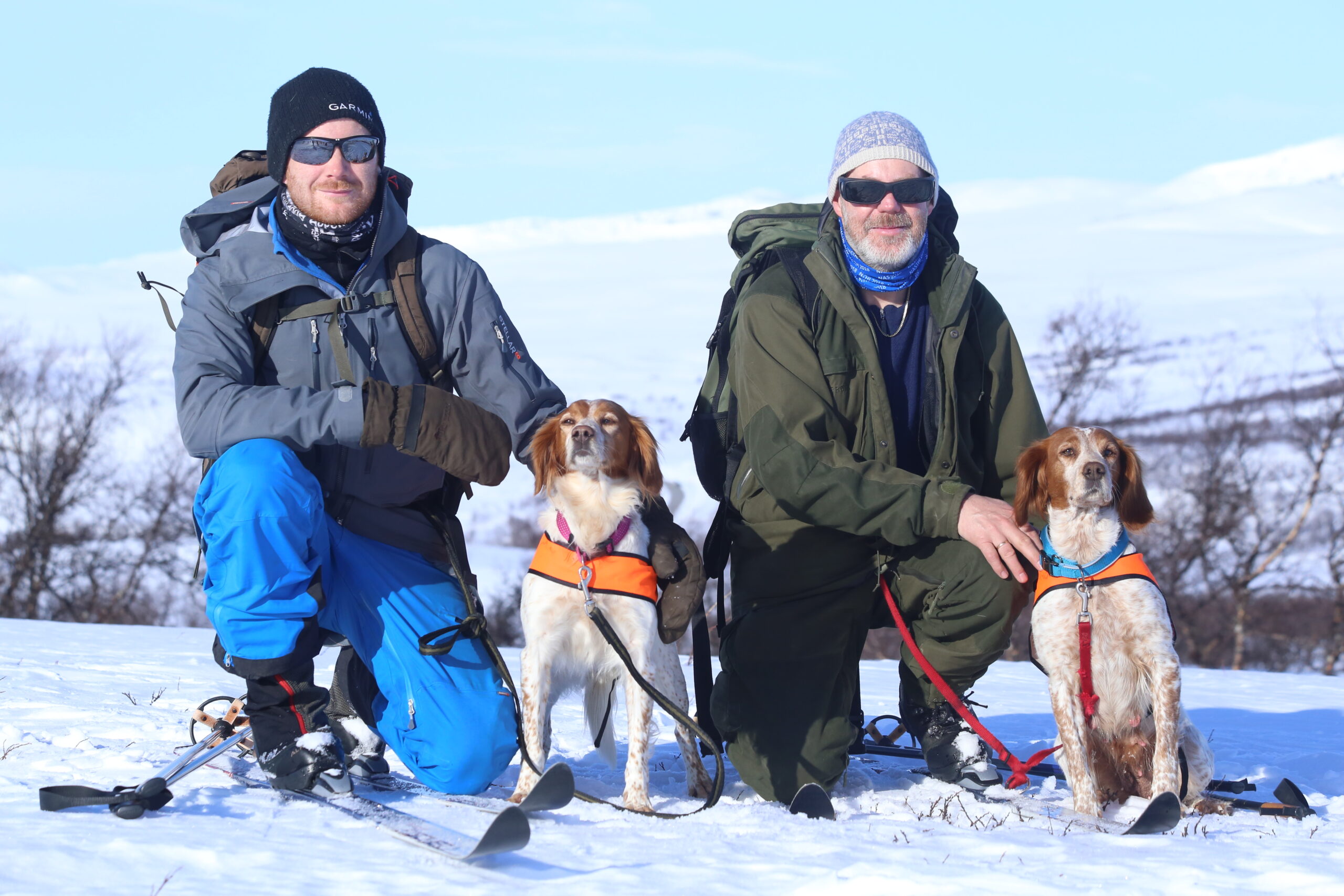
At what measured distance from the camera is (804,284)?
3.53 meters

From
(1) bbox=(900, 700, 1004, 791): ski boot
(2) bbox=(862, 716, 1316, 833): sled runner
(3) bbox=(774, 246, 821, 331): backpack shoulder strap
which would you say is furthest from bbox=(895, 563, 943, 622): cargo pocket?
(3) bbox=(774, 246, 821, 331): backpack shoulder strap

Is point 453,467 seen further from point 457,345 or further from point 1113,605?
point 1113,605

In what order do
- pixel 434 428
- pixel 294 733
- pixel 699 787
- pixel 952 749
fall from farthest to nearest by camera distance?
pixel 952 749 → pixel 699 787 → pixel 434 428 → pixel 294 733

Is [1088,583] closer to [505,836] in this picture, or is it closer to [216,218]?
[505,836]

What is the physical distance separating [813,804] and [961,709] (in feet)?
2.00

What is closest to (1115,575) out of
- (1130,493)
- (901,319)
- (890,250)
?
(1130,493)

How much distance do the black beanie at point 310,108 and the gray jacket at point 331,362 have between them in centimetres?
12

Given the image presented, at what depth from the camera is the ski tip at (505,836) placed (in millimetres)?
2359

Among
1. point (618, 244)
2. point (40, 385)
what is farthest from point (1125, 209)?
point (40, 385)

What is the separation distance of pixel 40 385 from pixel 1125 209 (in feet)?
288

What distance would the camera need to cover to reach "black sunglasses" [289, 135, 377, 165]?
10.9 feet

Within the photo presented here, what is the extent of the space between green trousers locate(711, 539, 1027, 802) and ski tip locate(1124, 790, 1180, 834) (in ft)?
2.31

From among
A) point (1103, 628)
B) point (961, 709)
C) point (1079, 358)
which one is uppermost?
point (1079, 358)

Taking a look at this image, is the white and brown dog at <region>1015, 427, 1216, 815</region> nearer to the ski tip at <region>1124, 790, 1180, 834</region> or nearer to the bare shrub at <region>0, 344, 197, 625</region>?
the ski tip at <region>1124, 790, 1180, 834</region>
